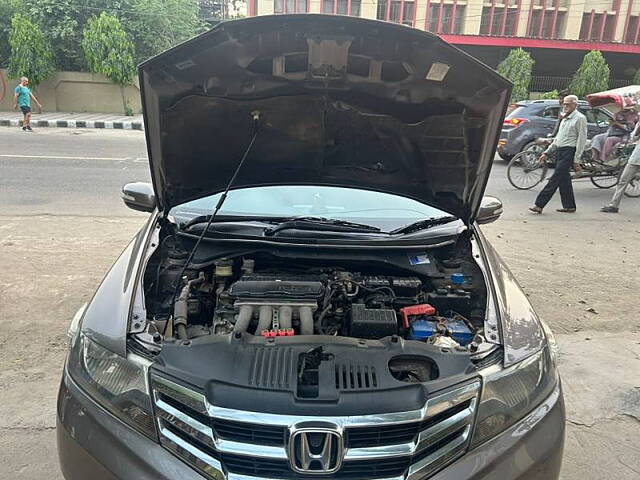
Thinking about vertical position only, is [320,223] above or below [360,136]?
below

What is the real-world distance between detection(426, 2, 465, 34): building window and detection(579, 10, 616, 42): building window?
7.16 meters

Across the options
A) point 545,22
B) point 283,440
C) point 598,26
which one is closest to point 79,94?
point 283,440

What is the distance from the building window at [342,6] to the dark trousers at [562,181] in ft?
70.8

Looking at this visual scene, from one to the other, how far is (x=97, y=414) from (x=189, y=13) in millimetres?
23646

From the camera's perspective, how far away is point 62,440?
5.85 feet

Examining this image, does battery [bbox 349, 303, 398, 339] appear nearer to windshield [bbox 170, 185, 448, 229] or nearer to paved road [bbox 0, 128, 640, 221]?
windshield [bbox 170, 185, 448, 229]

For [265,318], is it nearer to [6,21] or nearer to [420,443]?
[420,443]

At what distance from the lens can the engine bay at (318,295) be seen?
2223 millimetres

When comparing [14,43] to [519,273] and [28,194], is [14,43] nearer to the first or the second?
[28,194]

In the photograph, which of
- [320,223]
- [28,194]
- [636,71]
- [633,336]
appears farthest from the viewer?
[636,71]

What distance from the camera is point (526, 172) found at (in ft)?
30.4

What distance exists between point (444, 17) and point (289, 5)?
835 centimetres

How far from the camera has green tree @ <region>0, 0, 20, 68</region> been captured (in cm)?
1972

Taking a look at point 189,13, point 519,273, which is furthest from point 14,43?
point 519,273
